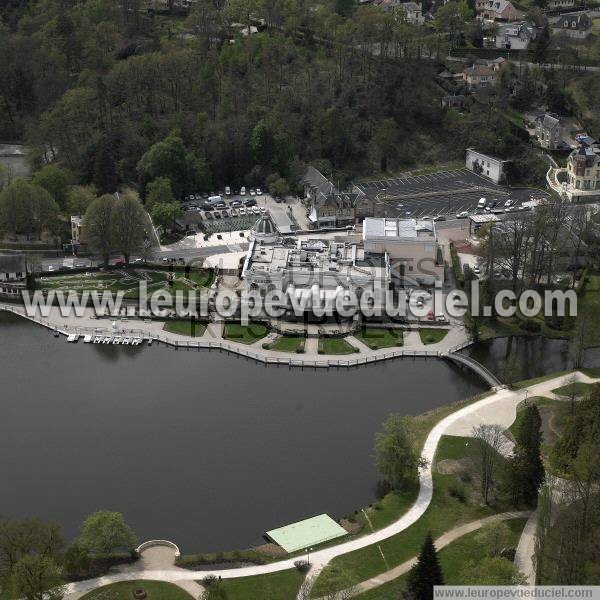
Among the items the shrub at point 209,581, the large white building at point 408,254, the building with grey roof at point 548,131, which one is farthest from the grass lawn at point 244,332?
the building with grey roof at point 548,131

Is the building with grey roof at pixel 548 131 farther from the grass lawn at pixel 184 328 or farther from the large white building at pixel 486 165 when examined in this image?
the grass lawn at pixel 184 328

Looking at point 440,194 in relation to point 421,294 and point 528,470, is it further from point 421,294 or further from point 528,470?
point 528,470

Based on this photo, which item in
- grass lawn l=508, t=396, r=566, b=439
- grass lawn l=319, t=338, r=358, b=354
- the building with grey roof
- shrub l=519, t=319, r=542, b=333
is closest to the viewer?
grass lawn l=508, t=396, r=566, b=439

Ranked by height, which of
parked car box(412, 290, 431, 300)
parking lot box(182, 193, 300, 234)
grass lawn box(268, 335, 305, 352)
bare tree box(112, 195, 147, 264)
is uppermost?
bare tree box(112, 195, 147, 264)

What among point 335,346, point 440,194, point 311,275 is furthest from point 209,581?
point 440,194

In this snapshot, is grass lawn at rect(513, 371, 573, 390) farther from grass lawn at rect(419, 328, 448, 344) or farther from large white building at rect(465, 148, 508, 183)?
large white building at rect(465, 148, 508, 183)

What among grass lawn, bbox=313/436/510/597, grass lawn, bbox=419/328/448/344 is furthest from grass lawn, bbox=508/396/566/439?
grass lawn, bbox=419/328/448/344

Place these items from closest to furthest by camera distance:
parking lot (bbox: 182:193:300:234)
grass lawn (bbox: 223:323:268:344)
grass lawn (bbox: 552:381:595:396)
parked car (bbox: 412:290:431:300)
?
grass lawn (bbox: 552:381:595:396) → grass lawn (bbox: 223:323:268:344) → parked car (bbox: 412:290:431:300) → parking lot (bbox: 182:193:300:234)
